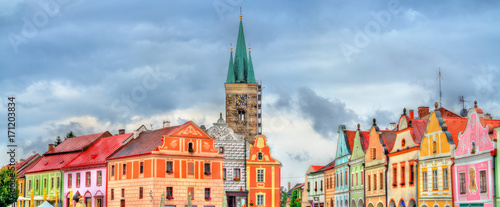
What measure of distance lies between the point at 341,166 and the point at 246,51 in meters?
66.8

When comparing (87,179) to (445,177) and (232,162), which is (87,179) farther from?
(445,177)

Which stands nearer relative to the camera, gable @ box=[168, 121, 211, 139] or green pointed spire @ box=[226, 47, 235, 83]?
gable @ box=[168, 121, 211, 139]

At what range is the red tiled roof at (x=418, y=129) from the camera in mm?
52531

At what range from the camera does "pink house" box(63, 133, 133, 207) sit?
7068 centimetres

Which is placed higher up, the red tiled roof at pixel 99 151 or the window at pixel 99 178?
the red tiled roof at pixel 99 151

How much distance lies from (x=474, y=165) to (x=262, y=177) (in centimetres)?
3666

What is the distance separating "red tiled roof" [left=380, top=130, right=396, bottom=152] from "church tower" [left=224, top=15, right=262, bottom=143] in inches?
2495

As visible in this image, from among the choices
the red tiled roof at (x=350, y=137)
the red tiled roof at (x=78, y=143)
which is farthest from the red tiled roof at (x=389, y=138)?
the red tiled roof at (x=78, y=143)

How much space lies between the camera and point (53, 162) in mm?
79188

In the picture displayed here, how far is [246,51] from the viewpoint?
13325 centimetres

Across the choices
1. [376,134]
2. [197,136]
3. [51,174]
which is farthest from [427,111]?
[51,174]

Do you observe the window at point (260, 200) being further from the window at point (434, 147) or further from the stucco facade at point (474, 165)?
the stucco facade at point (474, 165)

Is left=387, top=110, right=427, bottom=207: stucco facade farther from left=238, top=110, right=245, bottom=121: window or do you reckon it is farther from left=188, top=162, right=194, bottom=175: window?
left=238, top=110, right=245, bottom=121: window

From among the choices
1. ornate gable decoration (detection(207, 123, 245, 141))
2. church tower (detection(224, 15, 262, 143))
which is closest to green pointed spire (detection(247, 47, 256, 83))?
church tower (detection(224, 15, 262, 143))
